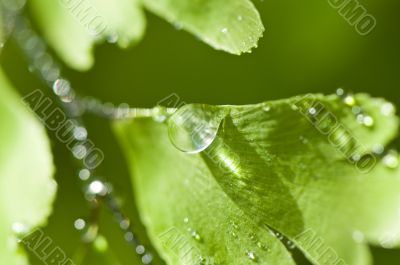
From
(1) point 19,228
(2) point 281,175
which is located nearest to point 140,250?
(1) point 19,228

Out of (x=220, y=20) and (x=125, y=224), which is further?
(x=125, y=224)

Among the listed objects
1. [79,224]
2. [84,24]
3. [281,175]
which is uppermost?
[281,175]

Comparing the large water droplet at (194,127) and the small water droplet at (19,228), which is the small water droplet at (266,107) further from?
the small water droplet at (19,228)

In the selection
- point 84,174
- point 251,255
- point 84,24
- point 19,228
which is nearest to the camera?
point 251,255

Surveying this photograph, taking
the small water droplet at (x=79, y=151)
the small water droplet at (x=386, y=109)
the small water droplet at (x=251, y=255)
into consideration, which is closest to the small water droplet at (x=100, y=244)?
the small water droplet at (x=79, y=151)

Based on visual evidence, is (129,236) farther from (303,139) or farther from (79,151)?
(303,139)

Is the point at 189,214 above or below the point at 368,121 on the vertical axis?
below

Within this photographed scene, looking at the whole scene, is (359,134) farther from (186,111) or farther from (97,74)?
(97,74)

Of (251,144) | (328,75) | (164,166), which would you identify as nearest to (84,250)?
(164,166)
